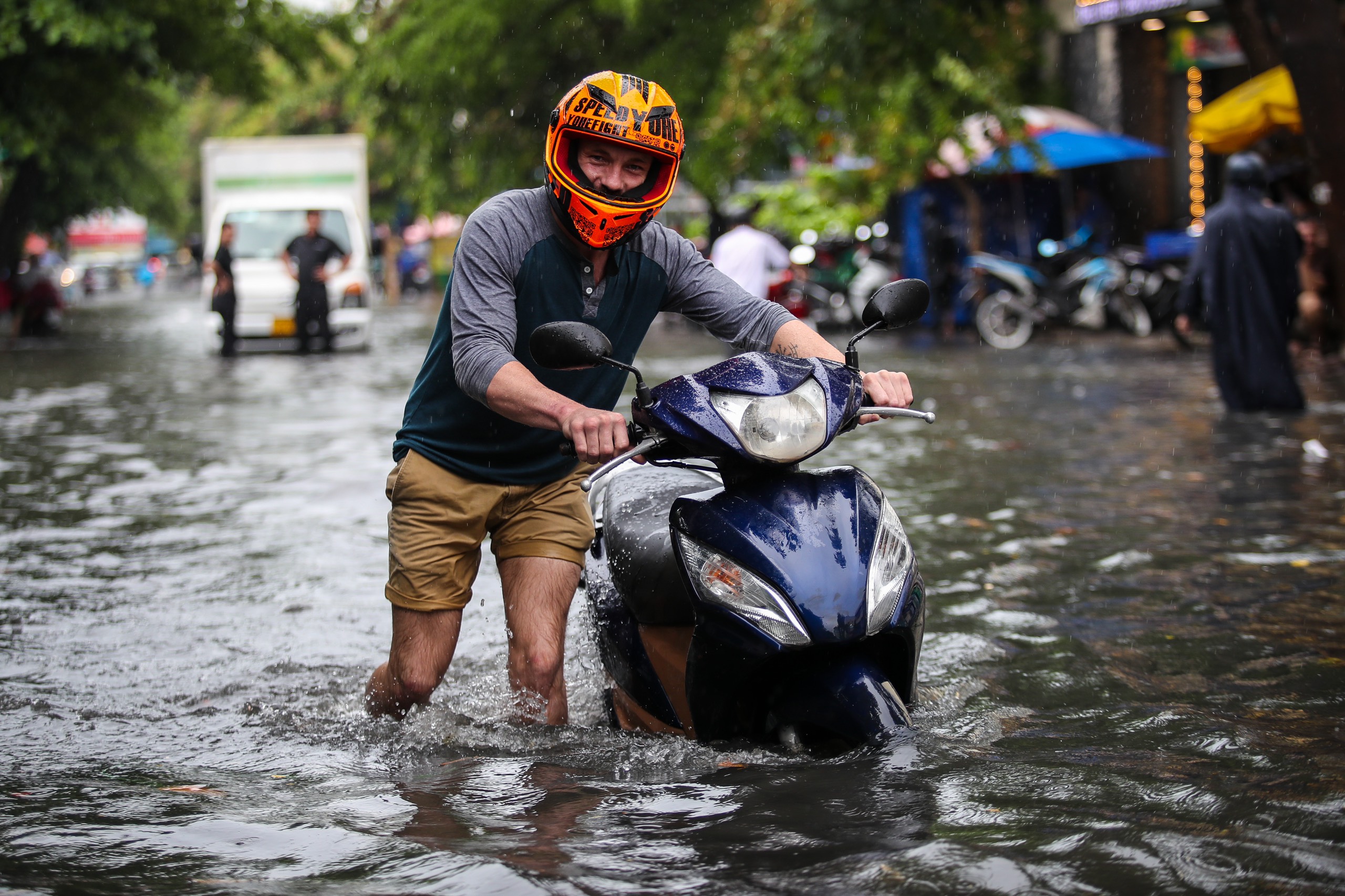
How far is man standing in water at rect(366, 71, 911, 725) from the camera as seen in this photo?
3652 mm

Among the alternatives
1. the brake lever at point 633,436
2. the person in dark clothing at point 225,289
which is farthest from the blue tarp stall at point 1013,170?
the brake lever at point 633,436

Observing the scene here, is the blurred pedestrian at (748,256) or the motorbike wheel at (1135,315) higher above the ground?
the blurred pedestrian at (748,256)

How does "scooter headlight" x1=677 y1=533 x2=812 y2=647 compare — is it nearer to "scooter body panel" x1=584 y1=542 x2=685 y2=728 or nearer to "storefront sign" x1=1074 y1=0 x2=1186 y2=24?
"scooter body panel" x1=584 y1=542 x2=685 y2=728

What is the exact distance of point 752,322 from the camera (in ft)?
13.1

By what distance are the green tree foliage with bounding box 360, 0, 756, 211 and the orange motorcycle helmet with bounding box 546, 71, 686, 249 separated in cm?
1866

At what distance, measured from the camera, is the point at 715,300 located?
402 centimetres

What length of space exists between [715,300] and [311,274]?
1579cm

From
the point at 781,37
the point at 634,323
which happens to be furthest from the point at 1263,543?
the point at 781,37

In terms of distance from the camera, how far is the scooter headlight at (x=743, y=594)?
3.25 m

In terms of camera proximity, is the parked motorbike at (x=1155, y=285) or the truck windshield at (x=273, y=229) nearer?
the parked motorbike at (x=1155, y=285)

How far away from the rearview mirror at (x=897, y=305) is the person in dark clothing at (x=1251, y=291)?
8.19m

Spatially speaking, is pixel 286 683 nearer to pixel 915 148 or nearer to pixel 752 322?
pixel 752 322

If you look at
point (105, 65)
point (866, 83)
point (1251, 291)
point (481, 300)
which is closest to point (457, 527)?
point (481, 300)

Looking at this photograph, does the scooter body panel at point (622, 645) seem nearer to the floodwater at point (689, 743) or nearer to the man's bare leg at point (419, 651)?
the floodwater at point (689, 743)
